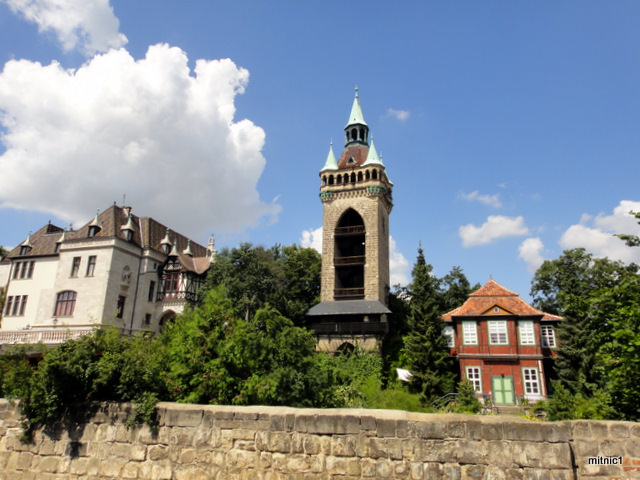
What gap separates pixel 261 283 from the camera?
3606 centimetres

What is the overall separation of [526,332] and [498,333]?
6.11 ft

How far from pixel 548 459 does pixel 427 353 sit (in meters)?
24.8

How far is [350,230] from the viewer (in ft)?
138

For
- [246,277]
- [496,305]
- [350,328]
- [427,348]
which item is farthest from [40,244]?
[496,305]

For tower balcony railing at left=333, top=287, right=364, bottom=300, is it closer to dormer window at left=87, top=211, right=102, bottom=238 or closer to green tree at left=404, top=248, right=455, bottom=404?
green tree at left=404, top=248, right=455, bottom=404

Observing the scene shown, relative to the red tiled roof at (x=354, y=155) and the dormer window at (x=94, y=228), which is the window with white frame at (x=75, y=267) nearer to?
the dormer window at (x=94, y=228)

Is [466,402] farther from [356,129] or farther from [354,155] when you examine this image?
[356,129]

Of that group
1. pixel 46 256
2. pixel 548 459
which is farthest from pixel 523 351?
pixel 46 256

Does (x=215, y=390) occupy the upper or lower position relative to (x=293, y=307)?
lower

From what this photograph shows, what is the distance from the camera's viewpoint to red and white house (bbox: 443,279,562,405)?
29156mm

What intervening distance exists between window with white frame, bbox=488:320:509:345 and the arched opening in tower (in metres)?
11.8

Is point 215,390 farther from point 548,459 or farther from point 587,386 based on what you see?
point 587,386

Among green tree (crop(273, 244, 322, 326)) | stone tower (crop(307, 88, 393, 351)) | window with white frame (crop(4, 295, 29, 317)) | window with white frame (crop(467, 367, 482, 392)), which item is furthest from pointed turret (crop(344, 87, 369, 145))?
window with white frame (crop(4, 295, 29, 317))

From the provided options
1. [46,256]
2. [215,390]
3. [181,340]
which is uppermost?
[46,256]
